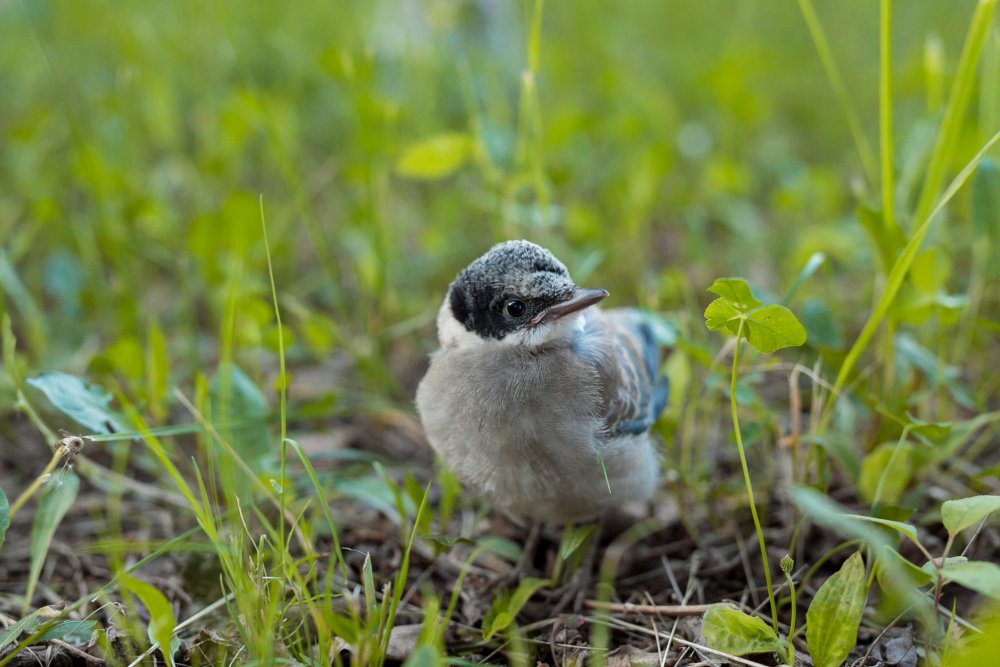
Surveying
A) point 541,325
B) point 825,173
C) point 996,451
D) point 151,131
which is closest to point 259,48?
point 151,131

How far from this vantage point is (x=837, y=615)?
219cm

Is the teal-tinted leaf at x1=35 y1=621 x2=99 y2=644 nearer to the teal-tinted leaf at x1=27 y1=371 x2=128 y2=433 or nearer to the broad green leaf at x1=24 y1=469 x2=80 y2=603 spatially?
the broad green leaf at x1=24 y1=469 x2=80 y2=603

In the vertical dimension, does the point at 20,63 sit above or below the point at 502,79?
above

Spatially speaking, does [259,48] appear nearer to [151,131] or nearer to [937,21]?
[151,131]

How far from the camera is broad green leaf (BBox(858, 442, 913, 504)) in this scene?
8.79 ft

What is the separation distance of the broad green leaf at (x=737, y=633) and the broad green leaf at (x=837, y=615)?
0.10 meters

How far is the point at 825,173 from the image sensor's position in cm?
470

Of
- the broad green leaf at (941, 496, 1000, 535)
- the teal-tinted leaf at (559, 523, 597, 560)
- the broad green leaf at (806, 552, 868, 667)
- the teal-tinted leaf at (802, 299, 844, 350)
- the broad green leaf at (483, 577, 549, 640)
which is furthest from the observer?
the teal-tinted leaf at (802, 299, 844, 350)

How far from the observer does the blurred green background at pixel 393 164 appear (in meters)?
3.73

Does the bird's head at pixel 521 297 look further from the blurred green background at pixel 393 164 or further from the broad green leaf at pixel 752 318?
the blurred green background at pixel 393 164

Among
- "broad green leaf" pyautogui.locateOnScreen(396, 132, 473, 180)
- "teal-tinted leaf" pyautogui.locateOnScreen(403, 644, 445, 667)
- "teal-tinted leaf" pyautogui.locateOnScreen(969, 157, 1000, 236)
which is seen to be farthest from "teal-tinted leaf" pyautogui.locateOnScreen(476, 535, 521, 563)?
"teal-tinted leaf" pyautogui.locateOnScreen(969, 157, 1000, 236)

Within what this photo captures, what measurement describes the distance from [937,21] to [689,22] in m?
1.86

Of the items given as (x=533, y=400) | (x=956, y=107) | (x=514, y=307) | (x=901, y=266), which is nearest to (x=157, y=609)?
(x=533, y=400)

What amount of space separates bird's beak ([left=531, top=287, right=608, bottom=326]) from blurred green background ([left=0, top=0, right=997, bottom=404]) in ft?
2.06
